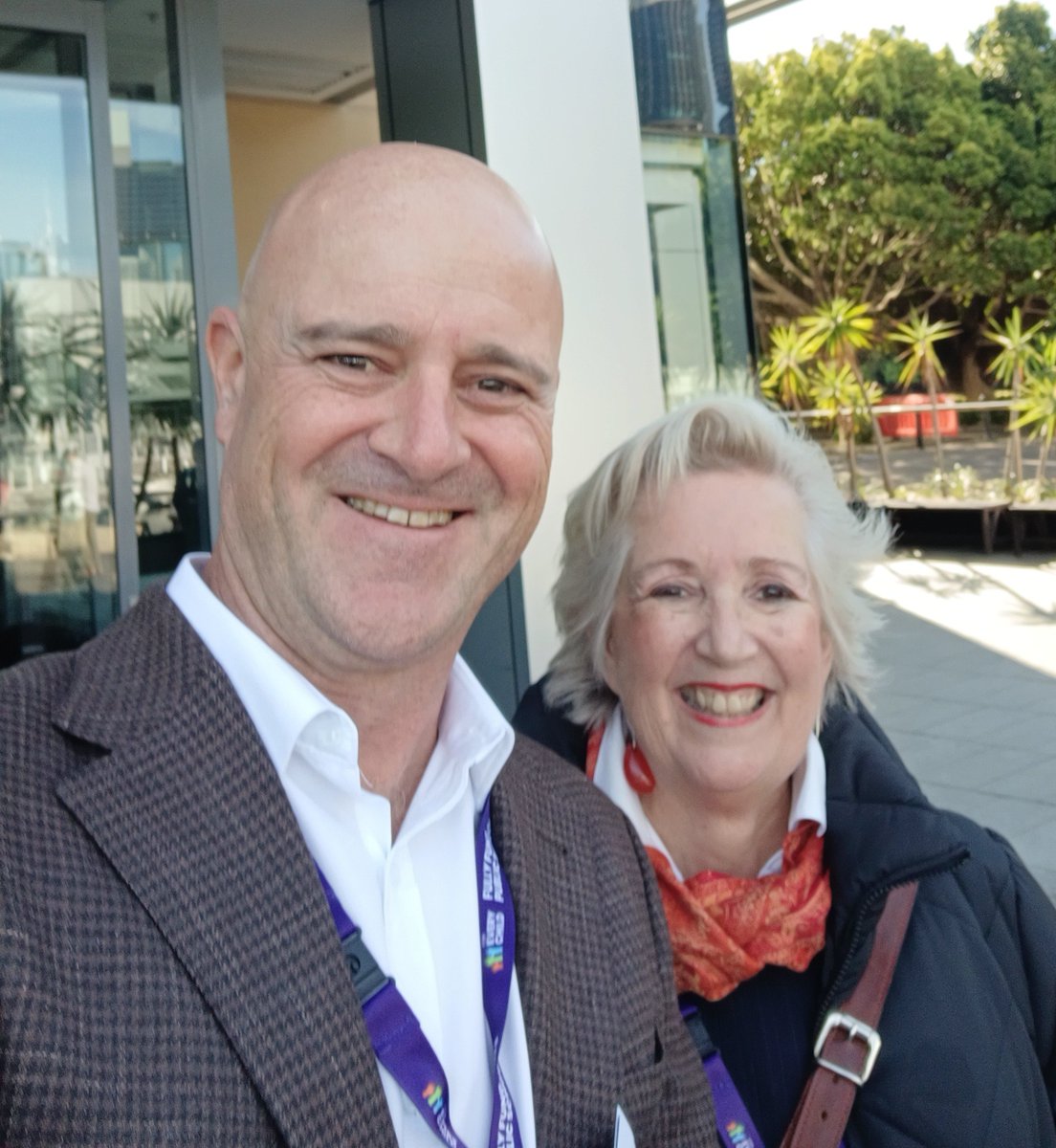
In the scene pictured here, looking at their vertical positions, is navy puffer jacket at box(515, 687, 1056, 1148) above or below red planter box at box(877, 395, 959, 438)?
below

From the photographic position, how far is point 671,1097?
178 centimetres

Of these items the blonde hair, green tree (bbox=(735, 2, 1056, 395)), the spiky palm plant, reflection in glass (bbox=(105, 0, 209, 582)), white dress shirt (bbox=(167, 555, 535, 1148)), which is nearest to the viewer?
white dress shirt (bbox=(167, 555, 535, 1148))

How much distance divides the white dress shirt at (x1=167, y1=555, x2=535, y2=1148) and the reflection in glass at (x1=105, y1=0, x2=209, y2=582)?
3804 millimetres

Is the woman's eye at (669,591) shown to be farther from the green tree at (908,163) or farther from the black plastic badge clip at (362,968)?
the green tree at (908,163)

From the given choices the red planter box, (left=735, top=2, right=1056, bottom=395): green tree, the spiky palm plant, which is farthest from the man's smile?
the red planter box

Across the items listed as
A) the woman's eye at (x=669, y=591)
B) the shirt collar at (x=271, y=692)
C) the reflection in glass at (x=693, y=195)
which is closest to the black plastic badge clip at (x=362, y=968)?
the shirt collar at (x=271, y=692)

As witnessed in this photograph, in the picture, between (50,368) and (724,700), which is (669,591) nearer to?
(724,700)

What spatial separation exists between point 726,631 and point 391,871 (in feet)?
3.13

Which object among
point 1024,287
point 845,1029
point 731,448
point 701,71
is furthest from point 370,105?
point 1024,287

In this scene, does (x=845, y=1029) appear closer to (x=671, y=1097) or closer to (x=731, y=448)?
(x=671, y=1097)

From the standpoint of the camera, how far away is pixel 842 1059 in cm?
205

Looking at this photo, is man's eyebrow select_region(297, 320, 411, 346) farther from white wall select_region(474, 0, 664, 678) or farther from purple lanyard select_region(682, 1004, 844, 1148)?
white wall select_region(474, 0, 664, 678)

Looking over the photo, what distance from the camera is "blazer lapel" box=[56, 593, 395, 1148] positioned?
123 centimetres

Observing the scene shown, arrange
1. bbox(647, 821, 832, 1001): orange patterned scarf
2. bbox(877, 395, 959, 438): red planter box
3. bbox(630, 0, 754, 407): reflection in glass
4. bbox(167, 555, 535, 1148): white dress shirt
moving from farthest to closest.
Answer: bbox(877, 395, 959, 438): red planter box → bbox(630, 0, 754, 407): reflection in glass → bbox(647, 821, 832, 1001): orange patterned scarf → bbox(167, 555, 535, 1148): white dress shirt
